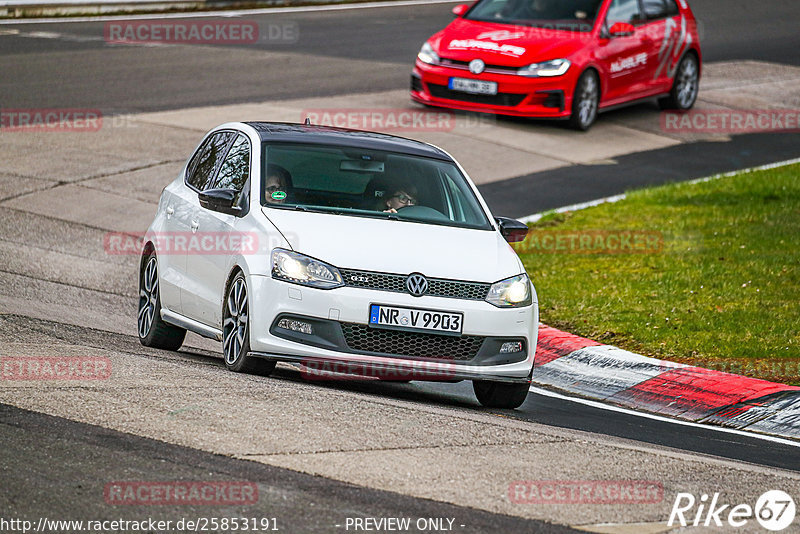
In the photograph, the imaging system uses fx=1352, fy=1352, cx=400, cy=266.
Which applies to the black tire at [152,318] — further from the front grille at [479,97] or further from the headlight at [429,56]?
the headlight at [429,56]

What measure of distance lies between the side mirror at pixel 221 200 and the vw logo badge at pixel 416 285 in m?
1.34

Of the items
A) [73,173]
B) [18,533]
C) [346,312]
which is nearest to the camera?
[18,533]

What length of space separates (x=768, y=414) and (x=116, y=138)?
435 inches

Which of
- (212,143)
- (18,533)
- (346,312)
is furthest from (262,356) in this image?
(18,533)

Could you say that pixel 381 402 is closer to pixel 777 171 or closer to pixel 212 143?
pixel 212 143

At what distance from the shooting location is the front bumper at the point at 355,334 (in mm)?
8008

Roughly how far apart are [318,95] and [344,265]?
13028mm

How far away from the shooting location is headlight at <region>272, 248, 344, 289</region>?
8.04 meters

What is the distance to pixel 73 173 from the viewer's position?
1602cm

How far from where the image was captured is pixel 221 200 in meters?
8.78
